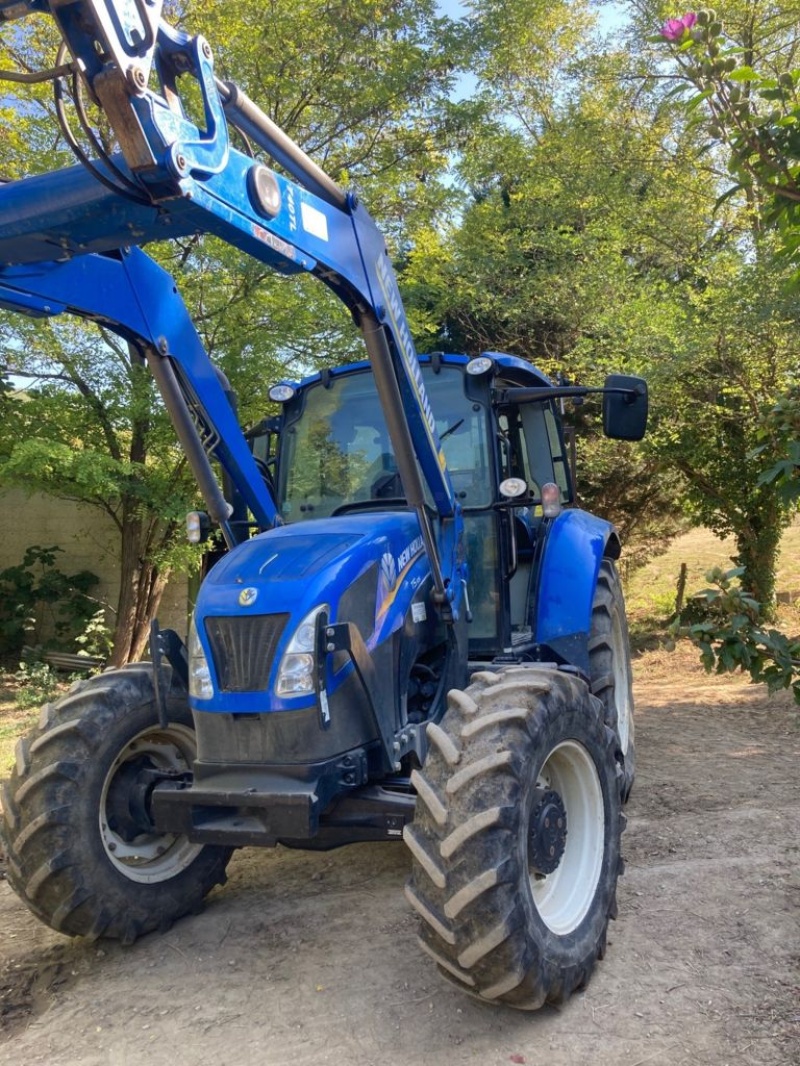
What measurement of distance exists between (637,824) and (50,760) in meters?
3.10

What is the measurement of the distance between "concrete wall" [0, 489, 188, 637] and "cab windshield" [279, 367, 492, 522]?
703 cm

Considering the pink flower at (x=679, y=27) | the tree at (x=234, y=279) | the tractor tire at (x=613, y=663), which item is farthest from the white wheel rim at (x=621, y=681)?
the tree at (x=234, y=279)

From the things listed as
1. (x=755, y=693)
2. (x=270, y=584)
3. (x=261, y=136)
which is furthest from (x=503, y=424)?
(x=755, y=693)

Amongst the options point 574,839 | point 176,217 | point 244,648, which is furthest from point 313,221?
point 574,839

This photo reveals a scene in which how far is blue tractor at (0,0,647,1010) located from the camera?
9.28ft

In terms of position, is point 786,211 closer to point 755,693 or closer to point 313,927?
point 313,927

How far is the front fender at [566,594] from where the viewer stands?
14.5ft

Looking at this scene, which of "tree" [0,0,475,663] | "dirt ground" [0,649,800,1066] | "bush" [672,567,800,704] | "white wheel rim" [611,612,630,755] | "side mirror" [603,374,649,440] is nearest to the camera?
"bush" [672,567,800,704]

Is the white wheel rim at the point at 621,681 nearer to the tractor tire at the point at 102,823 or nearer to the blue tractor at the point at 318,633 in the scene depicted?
the blue tractor at the point at 318,633

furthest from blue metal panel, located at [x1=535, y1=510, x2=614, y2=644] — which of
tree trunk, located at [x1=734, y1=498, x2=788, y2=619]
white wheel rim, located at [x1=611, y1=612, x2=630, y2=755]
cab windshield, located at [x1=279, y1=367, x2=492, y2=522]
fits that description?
tree trunk, located at [x1=734, y1=498, x2=788, y2=619]

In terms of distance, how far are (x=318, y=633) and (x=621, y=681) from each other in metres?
2.96

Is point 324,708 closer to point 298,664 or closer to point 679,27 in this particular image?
point 298,664

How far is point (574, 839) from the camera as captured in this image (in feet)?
11.5

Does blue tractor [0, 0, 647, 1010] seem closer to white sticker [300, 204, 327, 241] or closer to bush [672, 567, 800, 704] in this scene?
white sticker [300, 204, 327, 241]
